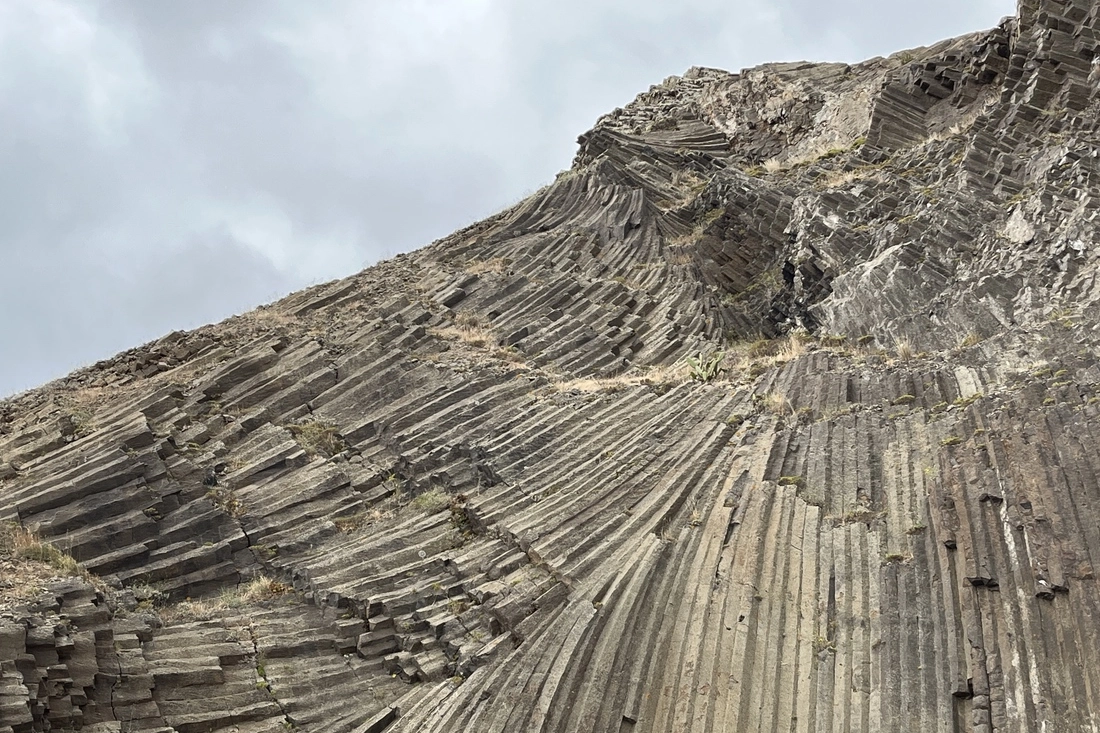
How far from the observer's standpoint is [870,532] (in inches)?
484

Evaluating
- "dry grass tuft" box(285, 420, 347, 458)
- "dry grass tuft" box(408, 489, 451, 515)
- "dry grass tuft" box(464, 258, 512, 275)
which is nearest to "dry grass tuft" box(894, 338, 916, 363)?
"dry grass tuft" box(408, 489, 451, 515)

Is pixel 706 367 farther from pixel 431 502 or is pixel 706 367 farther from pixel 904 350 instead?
pixel 431 502

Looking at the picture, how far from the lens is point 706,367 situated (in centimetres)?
1972

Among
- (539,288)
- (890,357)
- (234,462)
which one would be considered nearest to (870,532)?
(890,357)

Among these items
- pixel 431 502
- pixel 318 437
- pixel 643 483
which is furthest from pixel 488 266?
pixel 643 483

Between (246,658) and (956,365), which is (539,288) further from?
(246,658)

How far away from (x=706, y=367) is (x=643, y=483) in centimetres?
578

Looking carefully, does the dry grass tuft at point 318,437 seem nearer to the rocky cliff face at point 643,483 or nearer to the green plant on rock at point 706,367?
the rocky cliff face at point 643,483

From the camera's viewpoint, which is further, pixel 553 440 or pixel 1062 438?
pixel 553 440

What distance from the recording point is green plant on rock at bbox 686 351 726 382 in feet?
62.4

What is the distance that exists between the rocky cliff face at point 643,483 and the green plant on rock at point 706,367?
13 cm

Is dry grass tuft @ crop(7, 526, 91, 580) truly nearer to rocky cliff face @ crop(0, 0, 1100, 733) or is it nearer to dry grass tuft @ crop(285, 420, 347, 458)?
rocky cliff face @ crop(0, 0, 1100, 733)

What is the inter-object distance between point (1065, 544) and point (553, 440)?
8.40 meters

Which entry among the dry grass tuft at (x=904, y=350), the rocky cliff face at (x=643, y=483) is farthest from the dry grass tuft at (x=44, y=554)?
the dry grass tuft at (x=904, y=350)
